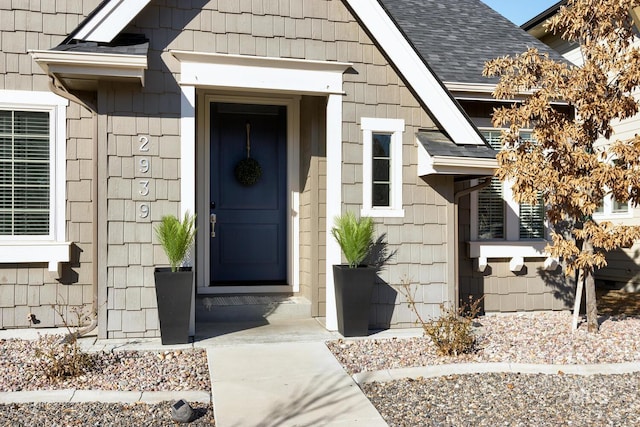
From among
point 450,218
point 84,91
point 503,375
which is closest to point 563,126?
point 450,218

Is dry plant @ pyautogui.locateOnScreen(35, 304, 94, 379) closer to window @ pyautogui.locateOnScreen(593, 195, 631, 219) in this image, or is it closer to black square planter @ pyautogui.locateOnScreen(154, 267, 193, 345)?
black square planter @ pyautogui.locateOnScreen(154, 267, 193, 345)

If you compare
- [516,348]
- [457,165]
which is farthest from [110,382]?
[457,165]

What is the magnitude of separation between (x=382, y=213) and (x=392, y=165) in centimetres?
60

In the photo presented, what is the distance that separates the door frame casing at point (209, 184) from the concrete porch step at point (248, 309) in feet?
1.32

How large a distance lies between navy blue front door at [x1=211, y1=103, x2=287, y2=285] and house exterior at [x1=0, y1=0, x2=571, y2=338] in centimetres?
4

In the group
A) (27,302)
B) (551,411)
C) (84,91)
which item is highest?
(84,91)

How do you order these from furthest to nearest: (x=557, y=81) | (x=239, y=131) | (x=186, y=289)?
(x=239, y=131), (x=557, y=81), (x=186, y=289)

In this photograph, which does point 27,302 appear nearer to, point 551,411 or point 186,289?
point 186,289

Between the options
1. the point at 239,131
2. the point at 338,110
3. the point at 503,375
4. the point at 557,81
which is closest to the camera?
the point at 503,375

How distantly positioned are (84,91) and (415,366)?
4.63m

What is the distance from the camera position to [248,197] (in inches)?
317

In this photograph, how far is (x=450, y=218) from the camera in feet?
23.1

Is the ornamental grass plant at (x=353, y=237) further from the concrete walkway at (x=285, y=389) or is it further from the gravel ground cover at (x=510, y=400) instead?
the gravel ground cover at (x=510, y=400)

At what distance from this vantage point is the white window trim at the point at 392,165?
268 inches
